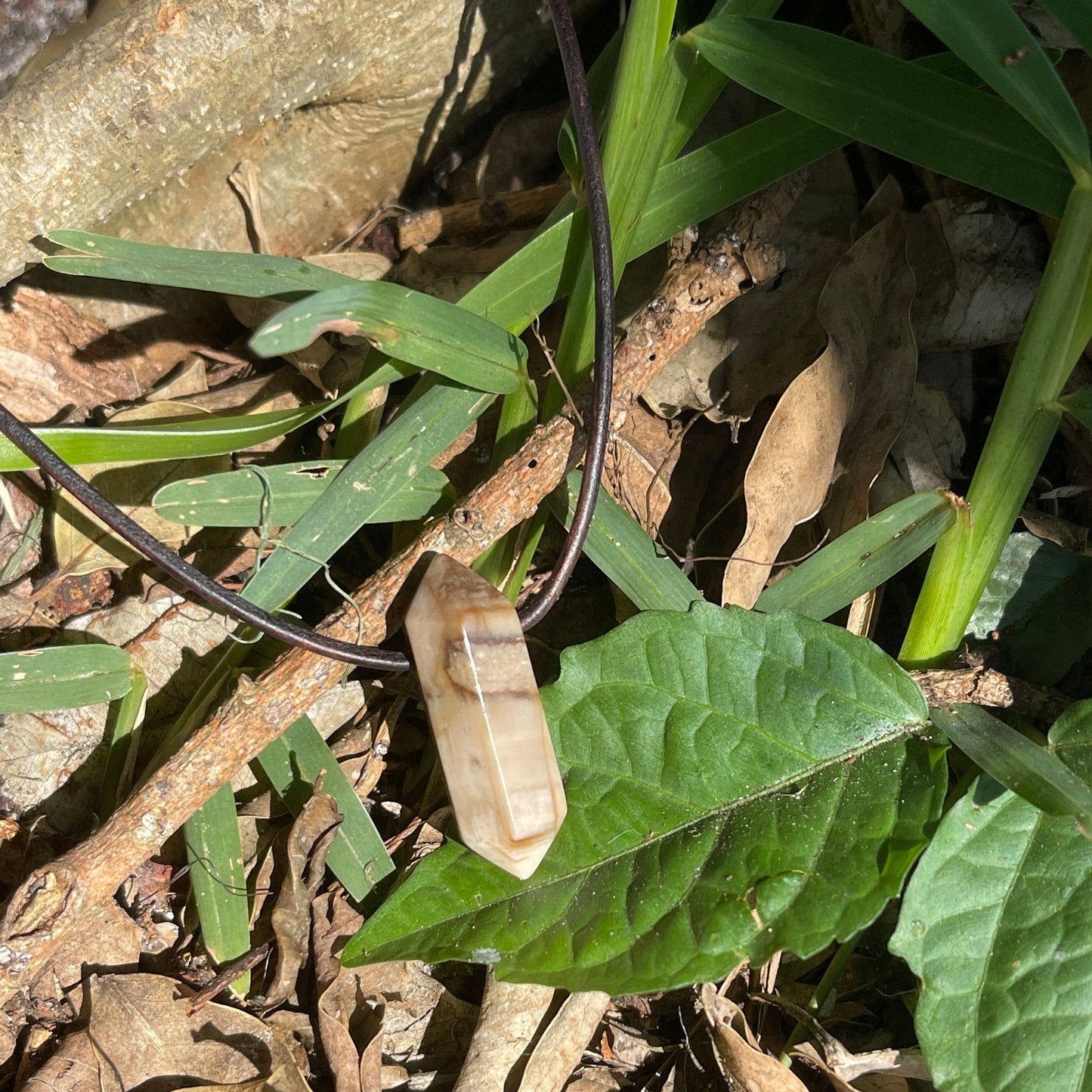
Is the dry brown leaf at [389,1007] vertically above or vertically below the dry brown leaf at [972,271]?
below

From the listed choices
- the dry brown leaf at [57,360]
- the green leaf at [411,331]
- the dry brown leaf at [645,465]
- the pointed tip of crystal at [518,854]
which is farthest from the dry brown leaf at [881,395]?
the dry brown leaf at [57,360]

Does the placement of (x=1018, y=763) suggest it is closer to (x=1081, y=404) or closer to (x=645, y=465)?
(x=1081, y=404)

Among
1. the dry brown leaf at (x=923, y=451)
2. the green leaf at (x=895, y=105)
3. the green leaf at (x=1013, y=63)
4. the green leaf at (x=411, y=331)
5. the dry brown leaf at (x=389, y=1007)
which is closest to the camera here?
the green leaf at (x=411, y=331)

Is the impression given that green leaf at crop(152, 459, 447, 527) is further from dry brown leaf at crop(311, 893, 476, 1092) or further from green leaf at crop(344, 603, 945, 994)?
dry brown leaf at crop(311, 893, 476, 1092)

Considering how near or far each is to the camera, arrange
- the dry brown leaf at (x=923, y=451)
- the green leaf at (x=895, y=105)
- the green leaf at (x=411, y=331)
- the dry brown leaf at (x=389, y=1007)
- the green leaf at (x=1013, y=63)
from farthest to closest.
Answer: the dry brown leaf at (x=923, y=451) → the dry brown leaf at (x=389, y=1007) → the green leaf at (x=895, y=105) → the green leaf at (x=1013, y=63) → the green leaf at (x=411, y=331)

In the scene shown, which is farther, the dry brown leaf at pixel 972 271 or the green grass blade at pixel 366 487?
the dry brown leaf at pixel 972 271

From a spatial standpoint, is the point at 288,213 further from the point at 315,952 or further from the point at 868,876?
the point at 868,876

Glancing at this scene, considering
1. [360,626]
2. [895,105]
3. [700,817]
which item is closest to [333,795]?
[360,626]

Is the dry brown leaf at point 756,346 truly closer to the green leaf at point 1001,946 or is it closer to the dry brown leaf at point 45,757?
the green leaf at point 1001,946
